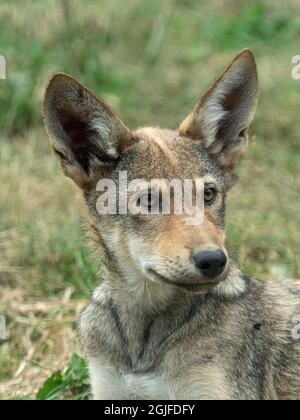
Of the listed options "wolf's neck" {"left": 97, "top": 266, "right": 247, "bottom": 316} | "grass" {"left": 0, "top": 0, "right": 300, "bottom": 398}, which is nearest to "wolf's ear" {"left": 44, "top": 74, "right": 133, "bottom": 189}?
"wolf's neck" {"left": 97, "top": 266, "right": 247, "bottom": 316}

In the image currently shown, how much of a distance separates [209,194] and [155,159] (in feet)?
1.21

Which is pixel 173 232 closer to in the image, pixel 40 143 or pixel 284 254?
pixel 284 254

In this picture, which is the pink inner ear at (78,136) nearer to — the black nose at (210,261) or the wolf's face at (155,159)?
the wolf's face at (155,159)

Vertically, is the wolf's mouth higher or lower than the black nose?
lower

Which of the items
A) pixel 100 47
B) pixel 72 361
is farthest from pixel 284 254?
pixel 100 47

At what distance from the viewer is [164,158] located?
6070mm

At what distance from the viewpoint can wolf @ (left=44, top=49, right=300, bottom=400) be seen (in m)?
6.04

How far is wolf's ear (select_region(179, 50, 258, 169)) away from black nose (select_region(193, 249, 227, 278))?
0.98m

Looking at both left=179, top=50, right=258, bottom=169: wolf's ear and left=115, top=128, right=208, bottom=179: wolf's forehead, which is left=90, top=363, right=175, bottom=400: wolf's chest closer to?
left=115, top=128, right=208, bottom=179: wolf's forehead

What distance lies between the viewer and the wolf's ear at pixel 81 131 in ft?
20.0

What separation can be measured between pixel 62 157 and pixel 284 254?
324 centimetres

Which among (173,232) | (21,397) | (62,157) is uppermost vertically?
(62,157)

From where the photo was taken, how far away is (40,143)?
36.9ft
